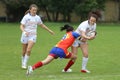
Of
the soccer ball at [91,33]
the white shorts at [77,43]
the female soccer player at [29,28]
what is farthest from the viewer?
the female soccer player at [29,28]

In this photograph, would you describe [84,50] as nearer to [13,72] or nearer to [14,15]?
[13,72]

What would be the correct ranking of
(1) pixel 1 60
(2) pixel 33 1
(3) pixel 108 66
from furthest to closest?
(2) pixel 33 1 < (1) pixel 1 60 < (3) pixel 108 66

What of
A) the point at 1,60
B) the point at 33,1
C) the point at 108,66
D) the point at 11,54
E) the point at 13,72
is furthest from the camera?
the point at 33,1

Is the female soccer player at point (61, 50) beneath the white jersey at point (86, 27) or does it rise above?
beneath

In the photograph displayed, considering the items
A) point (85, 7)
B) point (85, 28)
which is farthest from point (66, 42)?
point (85, 7)

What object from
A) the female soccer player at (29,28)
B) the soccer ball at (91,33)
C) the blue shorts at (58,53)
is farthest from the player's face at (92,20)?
the female soccer player at (29,28)

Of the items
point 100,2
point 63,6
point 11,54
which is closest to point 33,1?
point 63,6

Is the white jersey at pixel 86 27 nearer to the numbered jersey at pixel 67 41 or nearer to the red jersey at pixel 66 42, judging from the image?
the numbered jersey at pixel 67 41

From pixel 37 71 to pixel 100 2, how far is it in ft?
189

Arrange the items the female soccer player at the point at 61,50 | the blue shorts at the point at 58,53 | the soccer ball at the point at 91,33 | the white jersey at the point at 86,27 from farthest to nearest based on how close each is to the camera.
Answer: the white jersey at the point at 86,27 → the soccer ball at the point at 91,33 → the blue shorts at the point at 58,53 → the female soccer player at the point at 61,50

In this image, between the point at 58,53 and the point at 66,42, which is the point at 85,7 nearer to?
the point at 66,42

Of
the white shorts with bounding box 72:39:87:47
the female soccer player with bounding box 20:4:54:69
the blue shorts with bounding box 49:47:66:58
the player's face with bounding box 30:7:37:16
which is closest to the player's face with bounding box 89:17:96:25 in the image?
the white shorts with bounding box 72:39:87:47

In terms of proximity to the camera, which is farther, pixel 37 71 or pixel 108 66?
pixel 108 66

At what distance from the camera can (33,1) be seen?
2721 inches
